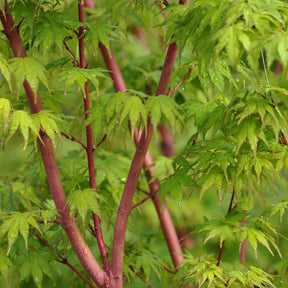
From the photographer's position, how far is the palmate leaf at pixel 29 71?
4.05 feet

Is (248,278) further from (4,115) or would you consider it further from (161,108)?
(4,115)

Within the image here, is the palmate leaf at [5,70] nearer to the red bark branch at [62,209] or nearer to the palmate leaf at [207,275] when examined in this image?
the red bark branch at [62,209]

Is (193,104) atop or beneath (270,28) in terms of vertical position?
beneath

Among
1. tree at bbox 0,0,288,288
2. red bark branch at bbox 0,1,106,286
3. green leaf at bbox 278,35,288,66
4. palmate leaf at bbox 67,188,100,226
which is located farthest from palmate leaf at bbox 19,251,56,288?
green leaf at bbox 278,35,288,66

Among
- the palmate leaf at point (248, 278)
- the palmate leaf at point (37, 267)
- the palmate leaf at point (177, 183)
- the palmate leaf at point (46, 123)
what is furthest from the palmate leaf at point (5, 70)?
the palmate leaf at point (248, 278)

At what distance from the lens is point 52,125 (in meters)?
1.28

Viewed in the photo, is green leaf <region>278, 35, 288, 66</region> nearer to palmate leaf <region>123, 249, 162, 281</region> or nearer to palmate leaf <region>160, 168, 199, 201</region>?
palmate leaf <region>160, 168, 199, 201</region>

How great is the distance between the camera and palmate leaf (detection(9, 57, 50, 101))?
4.05ft

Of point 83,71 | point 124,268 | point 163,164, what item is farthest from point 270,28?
point 163,164

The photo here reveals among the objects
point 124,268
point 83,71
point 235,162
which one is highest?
point 83,71

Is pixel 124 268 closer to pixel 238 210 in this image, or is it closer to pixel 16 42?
pixel 238 210

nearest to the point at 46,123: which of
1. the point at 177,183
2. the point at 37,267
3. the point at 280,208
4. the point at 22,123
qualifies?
the point at 22,123

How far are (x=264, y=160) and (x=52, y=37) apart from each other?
0.63 m

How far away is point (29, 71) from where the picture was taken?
125cm
